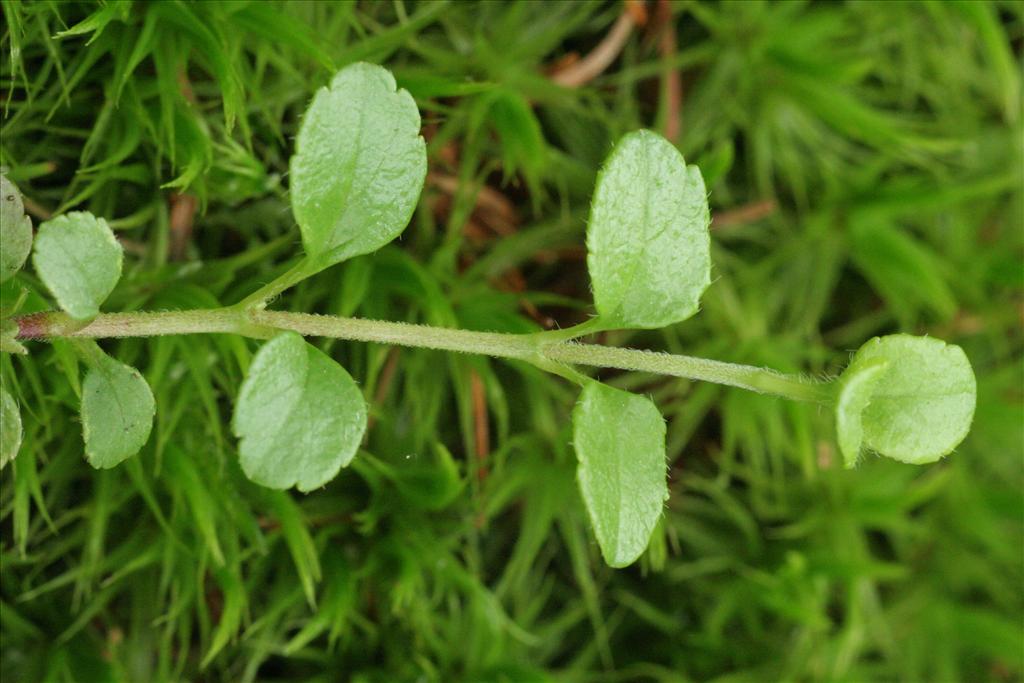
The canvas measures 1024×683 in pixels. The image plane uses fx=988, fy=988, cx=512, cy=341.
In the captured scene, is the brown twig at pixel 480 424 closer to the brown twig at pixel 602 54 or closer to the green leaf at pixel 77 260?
the brown twig at pixel 602 54

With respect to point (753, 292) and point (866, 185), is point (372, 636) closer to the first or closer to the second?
point (753, 292)

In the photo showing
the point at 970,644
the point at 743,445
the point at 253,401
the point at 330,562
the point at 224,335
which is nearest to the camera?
the point at 253,401

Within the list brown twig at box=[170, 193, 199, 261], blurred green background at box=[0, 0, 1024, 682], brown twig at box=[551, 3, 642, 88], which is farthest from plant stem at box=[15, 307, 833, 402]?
brown twig at box=[551, 3, 642, 88]

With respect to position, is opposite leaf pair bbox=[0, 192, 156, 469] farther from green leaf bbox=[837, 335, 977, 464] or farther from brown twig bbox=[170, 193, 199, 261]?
green leaf bbox=[837, 335, 977, 464]

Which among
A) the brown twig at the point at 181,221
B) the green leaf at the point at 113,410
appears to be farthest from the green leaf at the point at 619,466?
the brown twig at the point at 181,221

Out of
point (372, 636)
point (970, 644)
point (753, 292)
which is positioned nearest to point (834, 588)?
point (970, 644)
